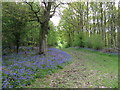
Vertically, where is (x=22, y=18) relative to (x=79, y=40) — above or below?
above

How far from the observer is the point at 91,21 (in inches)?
458

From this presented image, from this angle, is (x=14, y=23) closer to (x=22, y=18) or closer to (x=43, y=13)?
(x=22, y=18)

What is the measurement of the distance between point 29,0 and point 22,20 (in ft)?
4.27

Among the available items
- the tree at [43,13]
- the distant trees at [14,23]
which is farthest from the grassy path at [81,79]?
the distant trees at [14,23]

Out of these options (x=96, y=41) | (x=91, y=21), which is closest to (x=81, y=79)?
(x=96, y=41)

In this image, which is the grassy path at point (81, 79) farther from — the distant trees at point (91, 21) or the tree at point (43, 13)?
the tree at point (43, 13)

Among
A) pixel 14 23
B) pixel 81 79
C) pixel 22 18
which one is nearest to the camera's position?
pixel 81 79

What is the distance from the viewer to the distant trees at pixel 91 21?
5820 mm

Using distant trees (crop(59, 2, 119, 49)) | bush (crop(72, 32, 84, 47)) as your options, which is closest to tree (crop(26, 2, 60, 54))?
distant trees (crop(59, 2, 119, 49))

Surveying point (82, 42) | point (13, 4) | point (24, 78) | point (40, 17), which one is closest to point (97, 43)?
point (82, 42)

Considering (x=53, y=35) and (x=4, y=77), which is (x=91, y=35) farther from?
(x=4, y=77)

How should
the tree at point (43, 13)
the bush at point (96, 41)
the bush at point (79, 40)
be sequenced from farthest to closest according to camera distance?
the bush at point (79, 40) → the bush at point (96, 41) → the tree at point (43, 13)

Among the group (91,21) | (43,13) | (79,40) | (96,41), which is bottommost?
(96,41)

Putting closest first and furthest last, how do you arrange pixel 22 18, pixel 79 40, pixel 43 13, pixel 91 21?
pixel 22 18 → pixel 43 13 → pixel 91 21 → pixel 79 40
